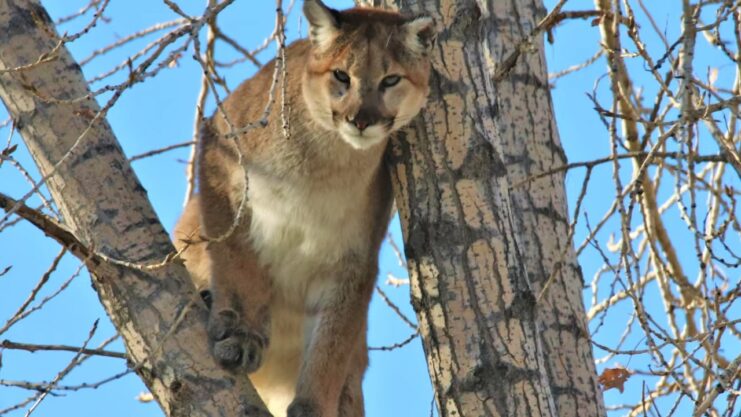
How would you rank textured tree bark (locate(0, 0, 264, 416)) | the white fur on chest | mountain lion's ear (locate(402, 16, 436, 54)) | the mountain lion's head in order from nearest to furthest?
textured tree bark (locate(0, 0, 264, 416))
mountain lion's ear (locate(402, 16, 436, 54))
the mountain lion's head
the white fur on chest

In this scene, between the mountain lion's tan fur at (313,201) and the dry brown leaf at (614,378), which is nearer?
the mountain lion's tan fur at (313,201)

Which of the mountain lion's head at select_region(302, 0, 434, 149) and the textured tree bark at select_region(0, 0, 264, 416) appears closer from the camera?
the textured tree bark at select_region(0, 0, 264, 416)

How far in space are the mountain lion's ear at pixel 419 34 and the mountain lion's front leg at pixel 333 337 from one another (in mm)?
1073

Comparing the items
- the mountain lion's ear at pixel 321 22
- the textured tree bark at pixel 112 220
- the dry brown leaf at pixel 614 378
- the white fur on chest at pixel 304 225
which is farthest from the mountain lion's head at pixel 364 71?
the dry brown leaf at pixel 614 378

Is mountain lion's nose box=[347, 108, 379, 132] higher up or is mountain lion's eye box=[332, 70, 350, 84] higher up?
mountain lion's eye box=[332, 70, 350, 84]

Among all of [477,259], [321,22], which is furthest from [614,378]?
[321,22]

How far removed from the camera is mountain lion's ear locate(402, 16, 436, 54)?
14.1 ft

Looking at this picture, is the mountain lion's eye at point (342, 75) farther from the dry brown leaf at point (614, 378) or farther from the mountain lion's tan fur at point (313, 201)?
the dry brown leaf at point (614, 378)

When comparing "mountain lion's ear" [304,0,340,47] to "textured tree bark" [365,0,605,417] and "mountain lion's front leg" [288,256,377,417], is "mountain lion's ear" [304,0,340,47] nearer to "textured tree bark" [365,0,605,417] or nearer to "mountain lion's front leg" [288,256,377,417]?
"textured tree bark" [365,0,605,417]

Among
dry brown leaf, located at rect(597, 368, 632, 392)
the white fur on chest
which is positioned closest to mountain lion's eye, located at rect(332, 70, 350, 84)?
the white fur on chest

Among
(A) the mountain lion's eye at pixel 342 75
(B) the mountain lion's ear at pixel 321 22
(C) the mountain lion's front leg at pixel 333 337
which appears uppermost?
(B) the mountain lion's ear at pixel 321 22

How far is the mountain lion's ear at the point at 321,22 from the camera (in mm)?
4613

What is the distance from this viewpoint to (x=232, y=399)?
394 centimetres

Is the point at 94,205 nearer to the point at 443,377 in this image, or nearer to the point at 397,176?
the point at 397,176
